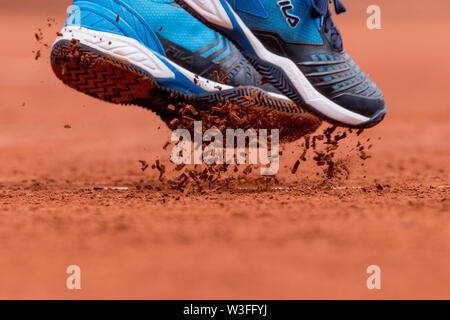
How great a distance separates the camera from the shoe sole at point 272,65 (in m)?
3.05

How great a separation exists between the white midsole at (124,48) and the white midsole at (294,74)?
0.32 meters

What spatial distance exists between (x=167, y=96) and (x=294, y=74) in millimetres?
632

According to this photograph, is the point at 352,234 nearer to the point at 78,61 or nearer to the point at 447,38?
the point at 78,61

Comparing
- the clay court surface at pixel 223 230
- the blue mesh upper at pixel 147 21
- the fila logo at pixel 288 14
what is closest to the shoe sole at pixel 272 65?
the fila logo at pixel 288 14

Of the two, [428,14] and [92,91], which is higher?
[428,14]

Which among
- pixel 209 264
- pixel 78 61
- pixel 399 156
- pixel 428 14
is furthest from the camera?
pixel 428 14

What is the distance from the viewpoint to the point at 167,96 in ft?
10.8

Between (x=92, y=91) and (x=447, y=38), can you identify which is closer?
(x=92, y=91)

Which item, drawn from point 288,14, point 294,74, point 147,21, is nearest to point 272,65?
point 294,74

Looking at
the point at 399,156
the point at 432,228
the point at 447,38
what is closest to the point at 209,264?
the point at 432,228

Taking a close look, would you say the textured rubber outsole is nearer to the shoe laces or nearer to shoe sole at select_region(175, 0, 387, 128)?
shoe sole at select_region(175, 0, 387, 128)

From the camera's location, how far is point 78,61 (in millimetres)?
3072

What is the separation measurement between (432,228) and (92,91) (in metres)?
1.68

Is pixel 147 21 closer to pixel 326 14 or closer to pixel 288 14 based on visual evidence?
pixel 288 14
